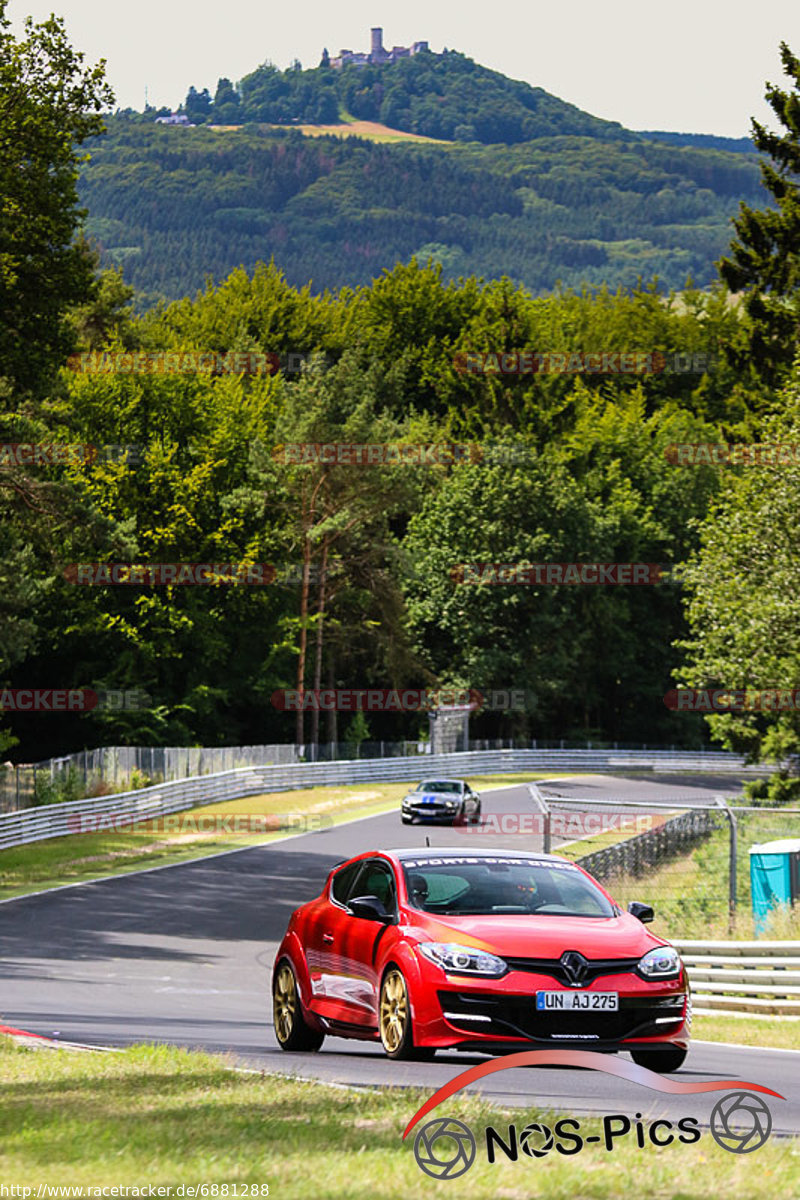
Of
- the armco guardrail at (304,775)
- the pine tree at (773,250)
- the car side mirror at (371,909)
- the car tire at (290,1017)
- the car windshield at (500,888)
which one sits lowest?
the armco guardrail at (304,775)

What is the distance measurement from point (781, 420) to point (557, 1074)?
32.4 m

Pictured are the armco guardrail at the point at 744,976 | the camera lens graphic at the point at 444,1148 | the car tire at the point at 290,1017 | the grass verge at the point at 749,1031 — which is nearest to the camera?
the camera lens graphic at the point at 444,1148

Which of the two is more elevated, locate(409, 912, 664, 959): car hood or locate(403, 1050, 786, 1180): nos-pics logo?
locate(409, 912, 664, 959): car hood

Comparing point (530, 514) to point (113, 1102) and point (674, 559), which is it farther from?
point (113, 1102)

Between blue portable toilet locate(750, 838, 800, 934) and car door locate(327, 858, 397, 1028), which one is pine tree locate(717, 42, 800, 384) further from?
car door locate(327, 858, 397, 1028)

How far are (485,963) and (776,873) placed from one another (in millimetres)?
14802

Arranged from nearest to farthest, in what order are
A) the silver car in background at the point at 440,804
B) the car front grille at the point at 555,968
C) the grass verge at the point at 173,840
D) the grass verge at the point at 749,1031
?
1. the car front grille at the point at 555,968
2. the grass verge at the point at 749,1031
3. the grass verge at the point at 173,840
4. the silver car in background at the point at 440,804

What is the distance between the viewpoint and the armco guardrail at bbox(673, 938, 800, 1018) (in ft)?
61.1

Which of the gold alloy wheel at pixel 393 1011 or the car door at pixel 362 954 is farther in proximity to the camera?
the car door at pixel 362 954

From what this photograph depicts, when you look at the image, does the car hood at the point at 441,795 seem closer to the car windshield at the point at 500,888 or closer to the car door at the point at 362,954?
the car door at the point at 362,954

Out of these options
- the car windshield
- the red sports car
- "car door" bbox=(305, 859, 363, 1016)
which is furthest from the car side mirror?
"car door" bbox=(305, 859, 363, 1016)

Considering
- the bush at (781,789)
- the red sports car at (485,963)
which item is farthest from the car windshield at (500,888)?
the bush at (781,789)

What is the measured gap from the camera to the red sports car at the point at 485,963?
10.2 meters

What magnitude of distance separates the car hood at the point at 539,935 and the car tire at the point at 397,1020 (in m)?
0.35
